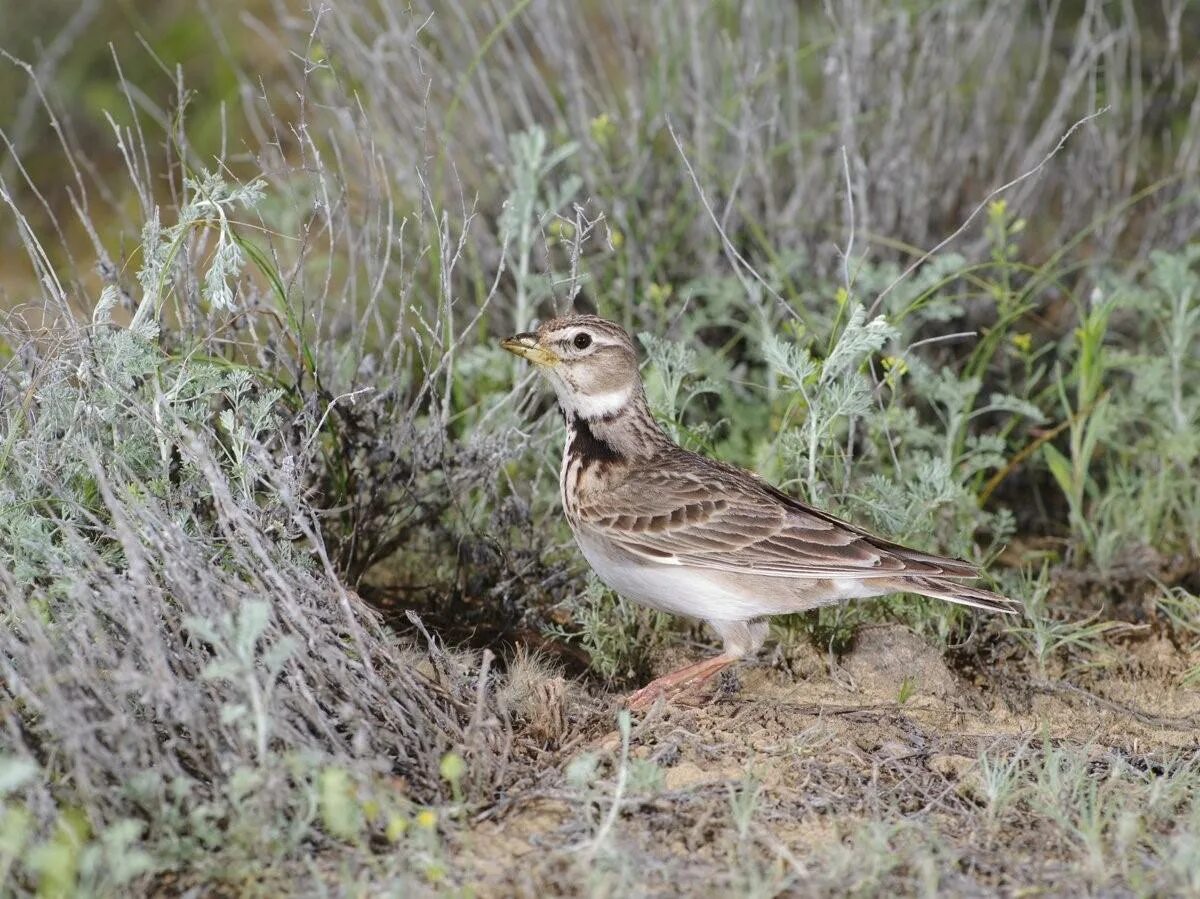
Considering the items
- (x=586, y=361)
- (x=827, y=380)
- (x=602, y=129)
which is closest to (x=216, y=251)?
(x=586, y=361)

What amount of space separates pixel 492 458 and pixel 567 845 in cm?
198

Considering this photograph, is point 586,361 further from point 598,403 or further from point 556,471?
point 556,471

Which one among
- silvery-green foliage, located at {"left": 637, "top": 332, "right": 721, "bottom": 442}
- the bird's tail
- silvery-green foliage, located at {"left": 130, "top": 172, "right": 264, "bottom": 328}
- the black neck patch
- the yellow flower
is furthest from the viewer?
the yellow flower

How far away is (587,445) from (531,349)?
401mm

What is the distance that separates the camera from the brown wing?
4.55m

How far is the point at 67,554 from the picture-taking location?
3865 mm

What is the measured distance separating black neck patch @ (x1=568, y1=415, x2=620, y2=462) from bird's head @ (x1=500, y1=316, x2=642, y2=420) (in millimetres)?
42

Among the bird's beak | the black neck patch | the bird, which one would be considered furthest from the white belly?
the bird's beak

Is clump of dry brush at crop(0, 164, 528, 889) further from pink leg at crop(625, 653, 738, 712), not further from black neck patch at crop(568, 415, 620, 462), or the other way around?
black neck patch at crop(568, 415, 620, 462)

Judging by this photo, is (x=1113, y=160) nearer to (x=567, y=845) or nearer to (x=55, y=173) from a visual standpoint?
(x=567, y=845)

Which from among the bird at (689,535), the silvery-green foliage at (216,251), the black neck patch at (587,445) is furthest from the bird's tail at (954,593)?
the silvery-green foliage at (216,251)

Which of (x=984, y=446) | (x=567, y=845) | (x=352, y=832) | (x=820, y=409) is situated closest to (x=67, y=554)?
(x=352, y=832)

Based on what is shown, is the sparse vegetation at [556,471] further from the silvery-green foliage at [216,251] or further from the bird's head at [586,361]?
the bird's head at [586,361]

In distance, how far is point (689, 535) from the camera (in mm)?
4727
